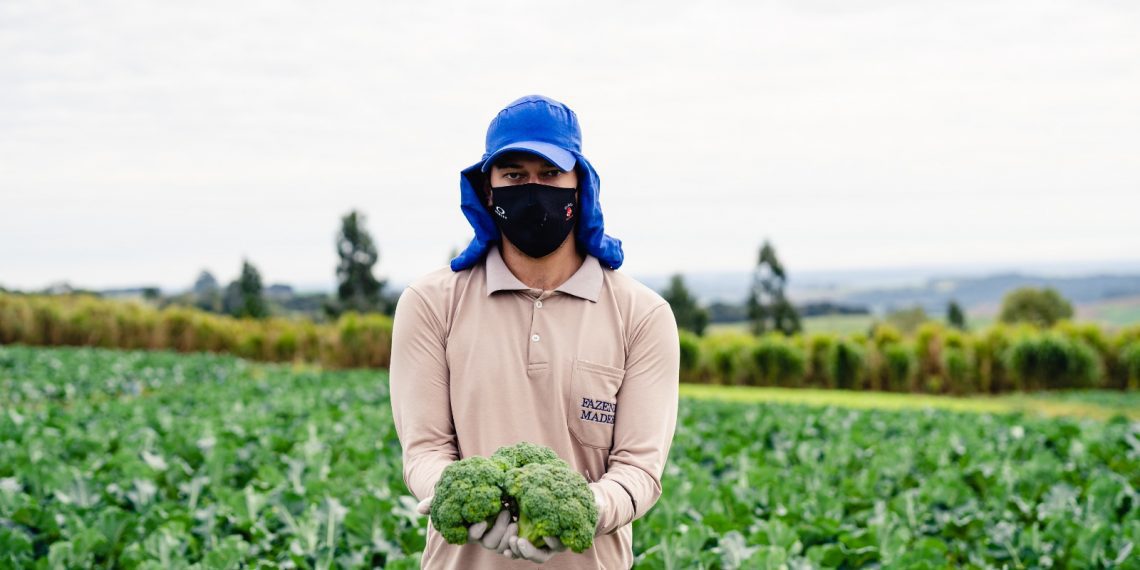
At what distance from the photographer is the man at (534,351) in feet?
8.05

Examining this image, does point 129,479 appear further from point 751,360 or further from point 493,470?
point 751,360

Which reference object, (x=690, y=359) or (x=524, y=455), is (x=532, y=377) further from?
(x=690, y=359)

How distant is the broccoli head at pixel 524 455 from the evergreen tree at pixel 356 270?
1673 inches

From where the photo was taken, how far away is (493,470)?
2.13 m

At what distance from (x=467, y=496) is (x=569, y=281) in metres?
0.70

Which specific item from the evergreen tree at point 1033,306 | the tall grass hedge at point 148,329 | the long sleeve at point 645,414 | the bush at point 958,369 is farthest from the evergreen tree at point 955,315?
the long sleeve at point 645,414

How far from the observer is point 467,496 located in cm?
209

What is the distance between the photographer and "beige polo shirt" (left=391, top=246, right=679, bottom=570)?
8.05ft

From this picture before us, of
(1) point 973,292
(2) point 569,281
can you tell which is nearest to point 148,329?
(2) point 569,281

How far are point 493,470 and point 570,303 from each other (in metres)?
0.58

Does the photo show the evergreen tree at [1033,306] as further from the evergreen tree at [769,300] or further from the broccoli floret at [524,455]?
the broccoli floret at [524,455]

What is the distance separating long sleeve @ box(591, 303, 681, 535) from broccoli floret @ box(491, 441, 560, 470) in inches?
7.2

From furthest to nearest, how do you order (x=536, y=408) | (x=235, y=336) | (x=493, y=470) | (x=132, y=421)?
(x=235, y=336) < (x=132, y=421) < (x=536, y=408) < (x=493, y=470)

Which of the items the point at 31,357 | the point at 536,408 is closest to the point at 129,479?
the point at 536,408
